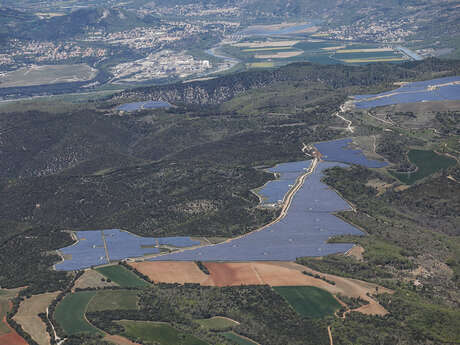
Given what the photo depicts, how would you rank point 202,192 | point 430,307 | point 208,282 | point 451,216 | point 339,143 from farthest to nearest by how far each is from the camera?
point 339,143 < point 202,192 < point 451,216 < point 208,282 < point 430,307

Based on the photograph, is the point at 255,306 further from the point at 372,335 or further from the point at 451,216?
the point at 451,216

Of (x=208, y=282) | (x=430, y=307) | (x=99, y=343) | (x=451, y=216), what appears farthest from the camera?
(x=451, y=216)

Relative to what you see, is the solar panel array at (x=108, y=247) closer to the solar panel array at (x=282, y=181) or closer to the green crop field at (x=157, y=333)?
the green crop field at (x=157, y=333)

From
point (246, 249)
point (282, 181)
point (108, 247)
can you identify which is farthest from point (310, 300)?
point (282, 181)

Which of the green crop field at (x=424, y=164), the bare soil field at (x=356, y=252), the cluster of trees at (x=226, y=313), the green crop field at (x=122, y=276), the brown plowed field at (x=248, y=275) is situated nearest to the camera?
the cluster of trees at (x=226, y=313)

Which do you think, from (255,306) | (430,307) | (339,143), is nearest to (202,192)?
(339,143)

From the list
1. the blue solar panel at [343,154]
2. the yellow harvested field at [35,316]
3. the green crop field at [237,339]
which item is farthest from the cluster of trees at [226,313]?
the blue solar panel at [343,154]
